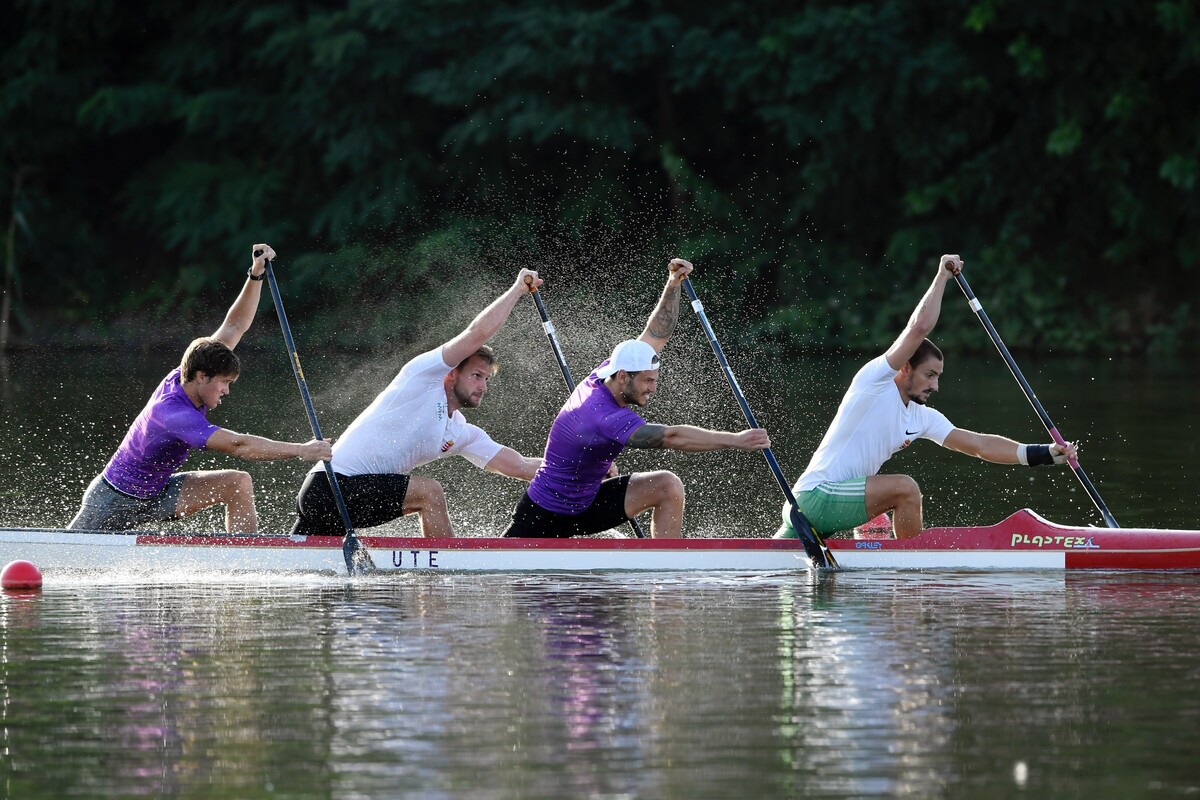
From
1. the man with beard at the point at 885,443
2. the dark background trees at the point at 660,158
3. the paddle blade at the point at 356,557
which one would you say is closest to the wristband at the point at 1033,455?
the man with beard at the point at 885,443

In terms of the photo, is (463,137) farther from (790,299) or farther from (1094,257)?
(1094,257)

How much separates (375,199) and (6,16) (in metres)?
8.57

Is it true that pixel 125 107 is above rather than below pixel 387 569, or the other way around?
above

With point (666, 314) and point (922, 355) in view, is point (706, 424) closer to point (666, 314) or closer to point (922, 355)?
point (666, 314)

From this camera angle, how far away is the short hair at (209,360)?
459 inches

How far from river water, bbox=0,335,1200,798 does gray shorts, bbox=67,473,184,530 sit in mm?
429

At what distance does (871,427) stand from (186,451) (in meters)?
4.04

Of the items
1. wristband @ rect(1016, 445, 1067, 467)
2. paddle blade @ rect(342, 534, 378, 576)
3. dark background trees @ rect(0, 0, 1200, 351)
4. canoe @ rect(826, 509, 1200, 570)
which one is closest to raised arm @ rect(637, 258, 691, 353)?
canoe @ rect(826, 509, 1200, 570)

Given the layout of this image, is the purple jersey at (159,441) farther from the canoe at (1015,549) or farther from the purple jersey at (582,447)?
the canoe at (1015,549)

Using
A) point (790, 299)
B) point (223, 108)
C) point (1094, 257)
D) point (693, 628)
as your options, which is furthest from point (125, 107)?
point (693, 628)

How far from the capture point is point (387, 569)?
12102mm

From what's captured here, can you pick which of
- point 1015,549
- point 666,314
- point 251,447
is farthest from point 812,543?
point 251,447

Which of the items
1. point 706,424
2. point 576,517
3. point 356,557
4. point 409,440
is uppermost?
point 706,424

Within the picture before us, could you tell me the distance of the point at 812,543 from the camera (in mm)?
11961
